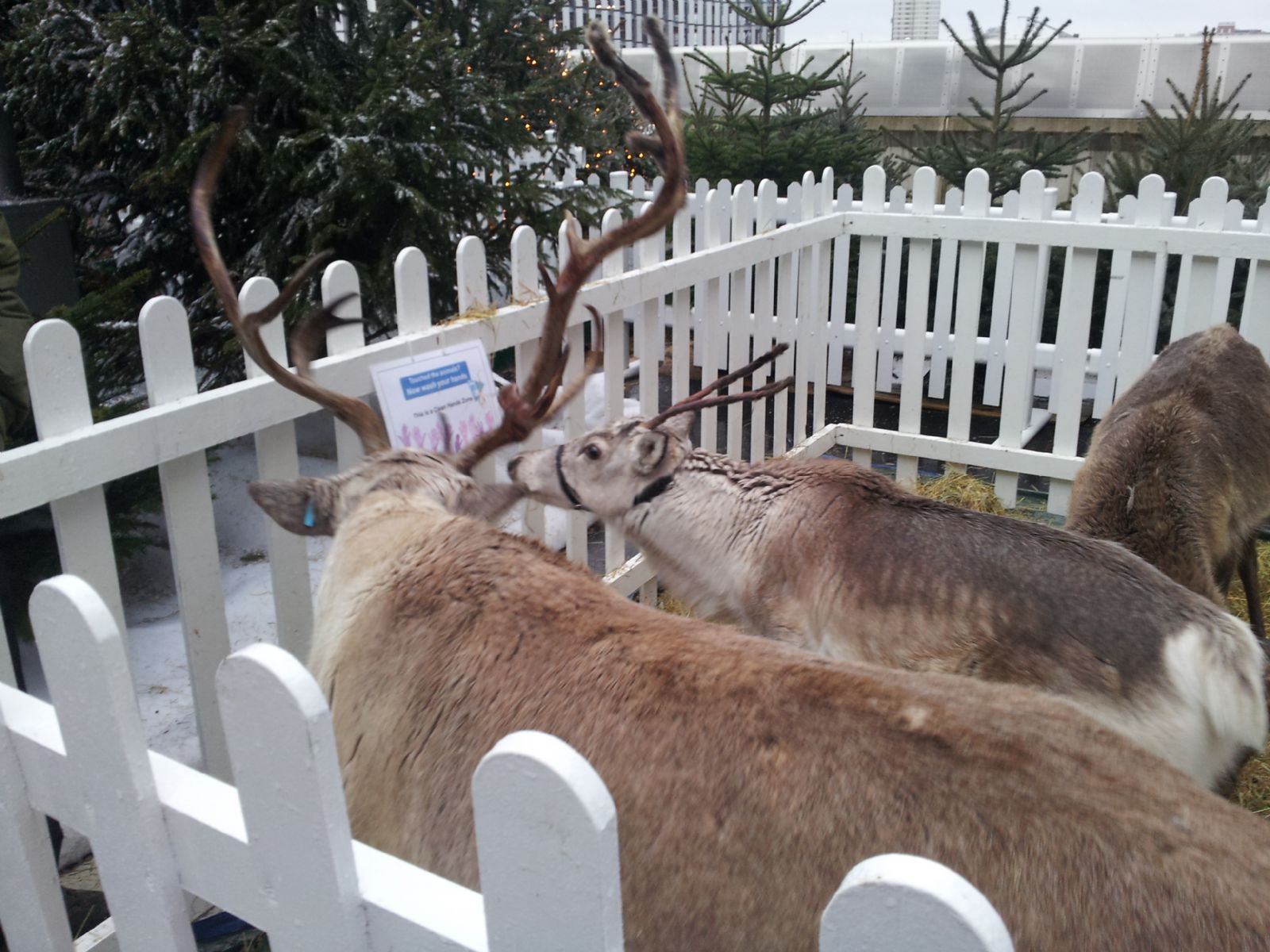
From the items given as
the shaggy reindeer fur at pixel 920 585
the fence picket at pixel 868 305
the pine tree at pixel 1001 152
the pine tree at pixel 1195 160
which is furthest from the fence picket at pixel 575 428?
the pine tree at pixel 1195 160

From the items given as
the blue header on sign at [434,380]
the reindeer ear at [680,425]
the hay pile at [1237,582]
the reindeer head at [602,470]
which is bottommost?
the hay pile at [1237,582]

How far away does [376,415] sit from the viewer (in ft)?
8.73

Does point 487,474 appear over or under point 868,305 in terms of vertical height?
under

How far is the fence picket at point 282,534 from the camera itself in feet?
9.27

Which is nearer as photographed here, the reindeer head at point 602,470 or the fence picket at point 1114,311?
the reindeer head at point 602,470

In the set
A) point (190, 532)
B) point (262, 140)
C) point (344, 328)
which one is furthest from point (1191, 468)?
point (262, 140)

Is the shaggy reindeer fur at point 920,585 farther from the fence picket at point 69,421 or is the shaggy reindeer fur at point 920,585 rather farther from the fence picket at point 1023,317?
the fence picket at point 1023,317

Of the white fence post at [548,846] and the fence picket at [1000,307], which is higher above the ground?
the white fence post at [548,846]

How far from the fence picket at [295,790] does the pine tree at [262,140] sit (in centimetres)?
313

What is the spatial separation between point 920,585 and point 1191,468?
1.36 m

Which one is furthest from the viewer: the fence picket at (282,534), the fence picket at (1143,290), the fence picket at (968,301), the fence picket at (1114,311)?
the fence picket at (968,301)

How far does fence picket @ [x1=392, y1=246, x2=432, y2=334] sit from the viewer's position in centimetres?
321

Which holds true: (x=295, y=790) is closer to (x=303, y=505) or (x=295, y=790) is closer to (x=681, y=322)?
(x=303, y=505)

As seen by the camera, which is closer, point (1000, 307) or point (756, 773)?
point (756, 773)
